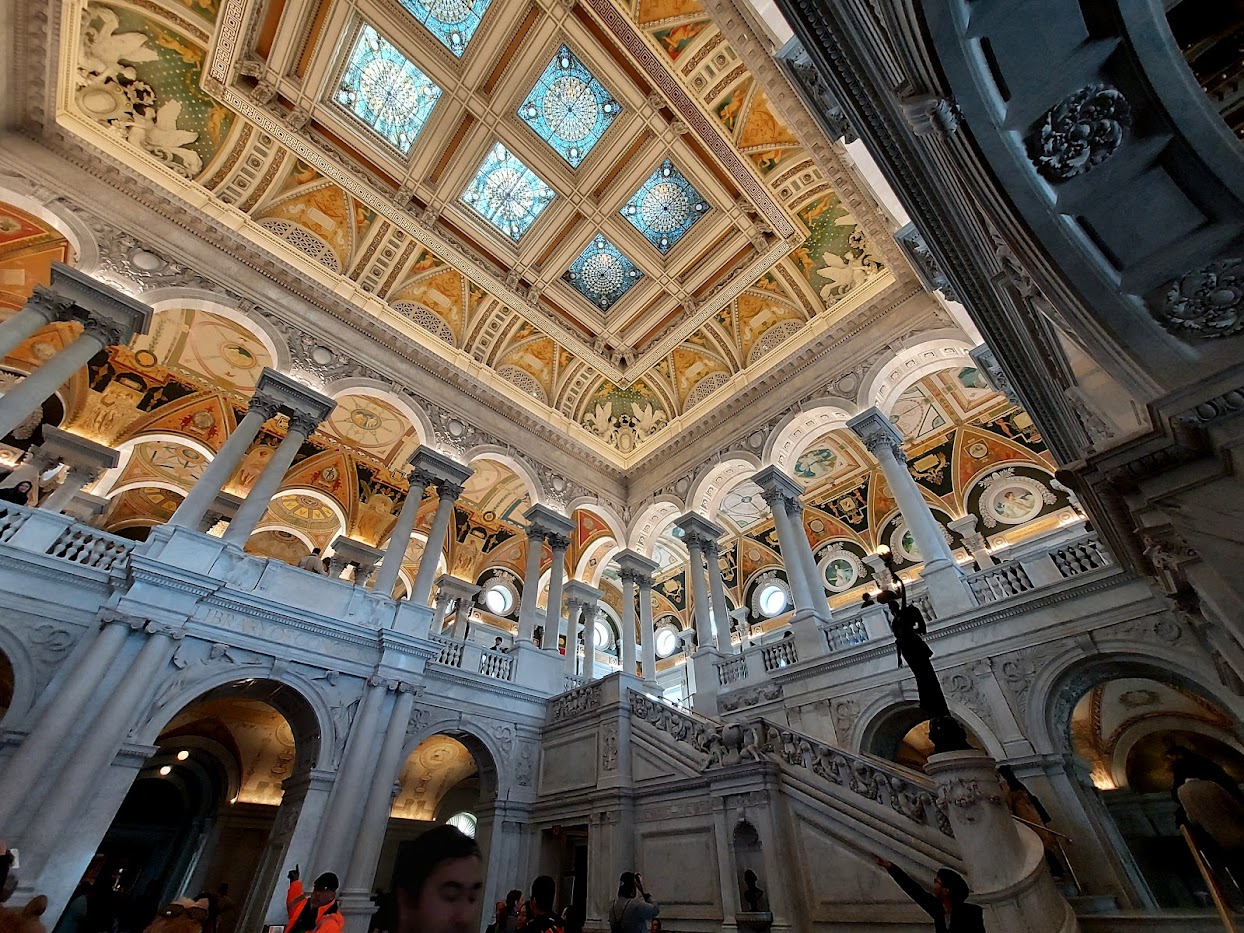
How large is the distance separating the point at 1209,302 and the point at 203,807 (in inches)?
667

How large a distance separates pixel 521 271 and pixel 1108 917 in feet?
47.8

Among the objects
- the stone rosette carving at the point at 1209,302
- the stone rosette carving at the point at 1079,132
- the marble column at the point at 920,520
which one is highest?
the marble column at the point at 920,520

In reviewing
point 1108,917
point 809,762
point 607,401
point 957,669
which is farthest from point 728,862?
point 607,401

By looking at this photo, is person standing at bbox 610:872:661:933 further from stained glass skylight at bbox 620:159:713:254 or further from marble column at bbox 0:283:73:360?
stained glass skylight at bbox 620:159:713:254

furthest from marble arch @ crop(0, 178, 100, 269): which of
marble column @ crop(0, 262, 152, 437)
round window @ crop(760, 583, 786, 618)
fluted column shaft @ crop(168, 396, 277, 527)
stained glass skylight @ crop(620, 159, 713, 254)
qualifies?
round window @ crop(760, 583, 786, 618)

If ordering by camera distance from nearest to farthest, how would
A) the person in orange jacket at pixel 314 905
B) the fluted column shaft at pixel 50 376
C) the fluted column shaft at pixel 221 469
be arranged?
the person in orange jacket at pixel 314 905 < the fluted column shaft at pixel 50 376 < the fluted column shaft at pixel 221 469

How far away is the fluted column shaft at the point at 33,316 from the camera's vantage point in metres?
8.28

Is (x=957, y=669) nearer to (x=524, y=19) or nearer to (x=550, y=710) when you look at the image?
(x=550, y=710)

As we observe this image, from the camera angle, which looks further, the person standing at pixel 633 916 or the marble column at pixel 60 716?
the marble column at pixel 60 716

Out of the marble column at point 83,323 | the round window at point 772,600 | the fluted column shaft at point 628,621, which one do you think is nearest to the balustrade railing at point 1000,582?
the fluted column shaft at point 628,621

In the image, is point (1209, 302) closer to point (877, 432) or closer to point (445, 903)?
point (445, 903)

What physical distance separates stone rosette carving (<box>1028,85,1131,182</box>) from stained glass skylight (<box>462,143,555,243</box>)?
11328 millimetres

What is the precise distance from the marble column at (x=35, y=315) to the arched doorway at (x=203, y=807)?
6965 mm

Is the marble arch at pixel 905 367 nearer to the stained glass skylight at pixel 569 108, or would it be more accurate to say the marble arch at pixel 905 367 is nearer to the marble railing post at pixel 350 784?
the stained glass skylight at pixel 569 108
